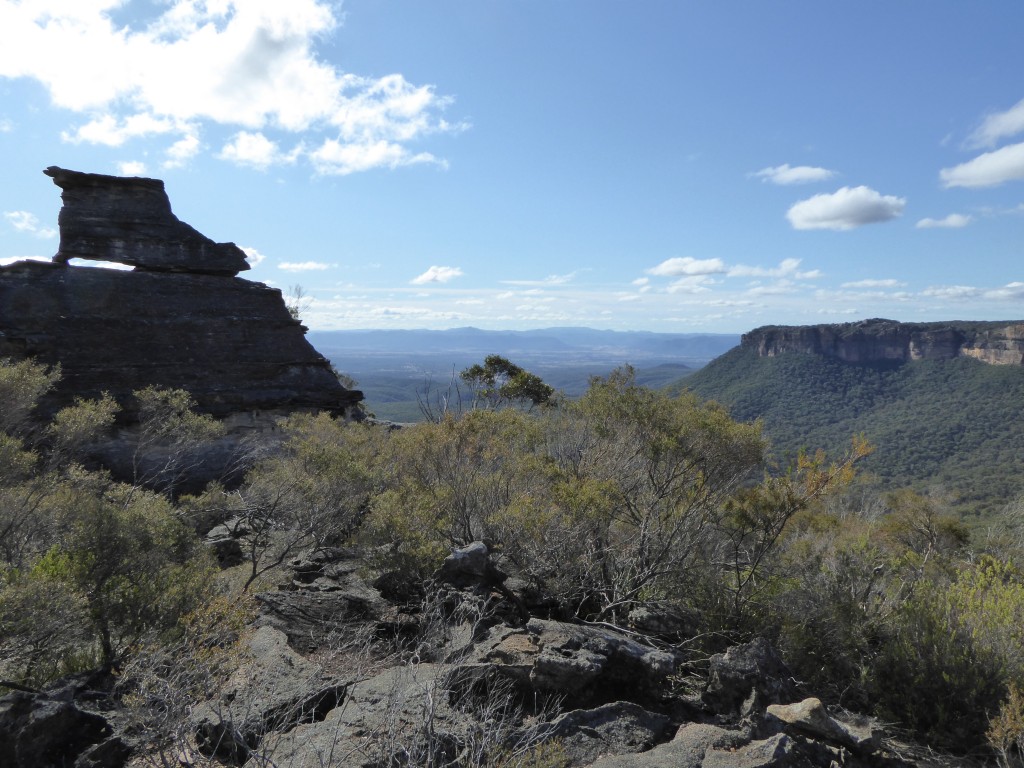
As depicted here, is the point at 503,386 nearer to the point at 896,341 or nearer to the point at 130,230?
the point at 130,230

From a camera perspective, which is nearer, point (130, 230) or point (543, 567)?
point (543, 567)

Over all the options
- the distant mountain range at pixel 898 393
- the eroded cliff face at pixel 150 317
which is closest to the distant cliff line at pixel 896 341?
the distant mountain range at pixel 898 393

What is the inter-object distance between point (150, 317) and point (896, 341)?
116m

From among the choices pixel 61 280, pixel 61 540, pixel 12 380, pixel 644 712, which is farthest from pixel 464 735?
pixel 61 280

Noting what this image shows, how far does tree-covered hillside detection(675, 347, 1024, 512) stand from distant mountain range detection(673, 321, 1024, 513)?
0.16 m

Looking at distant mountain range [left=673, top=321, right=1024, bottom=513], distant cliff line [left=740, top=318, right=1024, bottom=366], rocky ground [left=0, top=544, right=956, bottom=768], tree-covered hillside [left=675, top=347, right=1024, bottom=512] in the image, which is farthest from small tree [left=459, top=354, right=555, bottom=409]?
distant cliff line [left=740, top=318, right=1024, bottom=366]

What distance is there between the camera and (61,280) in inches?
877

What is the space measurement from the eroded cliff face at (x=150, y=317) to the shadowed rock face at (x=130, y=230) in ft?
0.14

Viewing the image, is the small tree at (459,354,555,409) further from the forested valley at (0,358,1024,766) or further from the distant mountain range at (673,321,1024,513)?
the distant mountain range at (673,321,1024,513)

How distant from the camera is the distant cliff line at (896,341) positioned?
284 ft

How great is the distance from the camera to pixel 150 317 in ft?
74.8

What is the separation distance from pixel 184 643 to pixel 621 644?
4.83m

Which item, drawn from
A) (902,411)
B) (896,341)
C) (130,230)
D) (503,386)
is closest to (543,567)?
(503,386)

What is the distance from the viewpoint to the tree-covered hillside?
62.4 m
